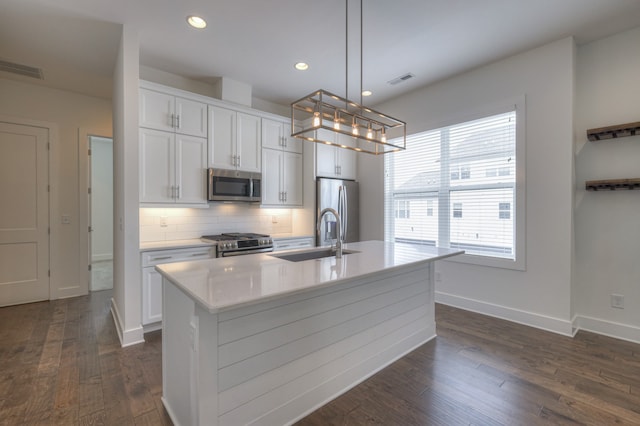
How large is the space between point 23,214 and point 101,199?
3087 mm

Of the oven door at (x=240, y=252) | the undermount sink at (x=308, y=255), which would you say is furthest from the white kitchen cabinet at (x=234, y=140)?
the undermount sink at (x=308, y=255)

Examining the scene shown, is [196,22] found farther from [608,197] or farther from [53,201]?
[608,197]

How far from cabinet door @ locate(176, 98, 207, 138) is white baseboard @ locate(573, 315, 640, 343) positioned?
4.59 m

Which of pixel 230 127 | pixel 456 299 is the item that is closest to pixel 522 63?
pixel 456 299

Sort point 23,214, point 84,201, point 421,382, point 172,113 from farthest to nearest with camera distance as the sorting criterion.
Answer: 1. point 84,201
2. point 23,214
3. point 172,113
4. point 421,382

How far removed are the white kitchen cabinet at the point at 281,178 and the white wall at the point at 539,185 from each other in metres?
2.33

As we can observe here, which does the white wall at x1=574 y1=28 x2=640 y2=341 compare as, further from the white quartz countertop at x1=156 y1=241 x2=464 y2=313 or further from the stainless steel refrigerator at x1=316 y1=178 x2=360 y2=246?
the stainless steel refrigerator at x1=316 y1=178 x2=360 y2=246

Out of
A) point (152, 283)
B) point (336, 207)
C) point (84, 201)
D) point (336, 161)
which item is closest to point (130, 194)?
point (152, 283)

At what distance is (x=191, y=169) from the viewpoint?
350 cm

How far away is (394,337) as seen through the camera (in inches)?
99.9

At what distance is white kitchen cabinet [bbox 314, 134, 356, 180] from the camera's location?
175 inches

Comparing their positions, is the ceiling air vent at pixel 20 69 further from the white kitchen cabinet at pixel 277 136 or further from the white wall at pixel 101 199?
the white wall at pixel 101 199

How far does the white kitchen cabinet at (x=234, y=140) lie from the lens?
12.0 feet

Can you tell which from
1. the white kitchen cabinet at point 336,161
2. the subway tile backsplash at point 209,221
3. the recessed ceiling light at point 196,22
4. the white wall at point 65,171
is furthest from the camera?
the white kitchen cabinet at point 336,161
